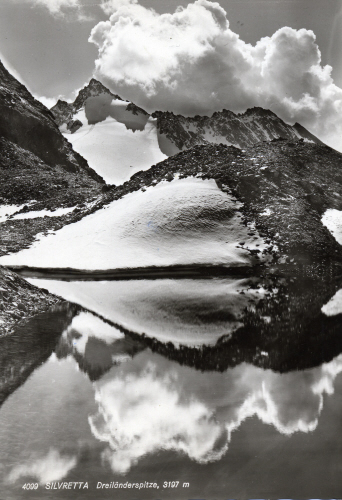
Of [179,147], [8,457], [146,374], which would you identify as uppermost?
[179,147]

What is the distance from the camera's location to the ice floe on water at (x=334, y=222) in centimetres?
1978

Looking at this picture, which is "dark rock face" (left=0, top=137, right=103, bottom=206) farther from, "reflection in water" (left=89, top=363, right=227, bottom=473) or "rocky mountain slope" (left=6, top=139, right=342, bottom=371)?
"reflection in water" (left=89, top=363, right=227, bottom=473)

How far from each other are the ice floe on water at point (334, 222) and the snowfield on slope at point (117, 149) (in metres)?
29.9

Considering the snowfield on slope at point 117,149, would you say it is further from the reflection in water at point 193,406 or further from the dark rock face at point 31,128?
the reflection in water at point 193,406

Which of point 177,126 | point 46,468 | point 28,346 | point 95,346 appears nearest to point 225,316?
point 95,346

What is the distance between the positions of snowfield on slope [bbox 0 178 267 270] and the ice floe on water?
12.2 feet

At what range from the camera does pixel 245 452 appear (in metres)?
4.66

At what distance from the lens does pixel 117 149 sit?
58219 mm

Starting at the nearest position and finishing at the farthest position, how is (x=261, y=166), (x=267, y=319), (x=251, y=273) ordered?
(x=267, y=319)
(x=251, y=273)
(x=261, y=166)

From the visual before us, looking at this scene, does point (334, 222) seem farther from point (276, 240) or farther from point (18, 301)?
point (18, 301)

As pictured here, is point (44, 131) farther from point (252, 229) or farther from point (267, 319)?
point (267, 319)

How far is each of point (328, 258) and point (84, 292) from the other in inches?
415

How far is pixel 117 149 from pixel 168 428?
55.6 metres

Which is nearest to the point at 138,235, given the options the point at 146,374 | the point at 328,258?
the point at 328,258
